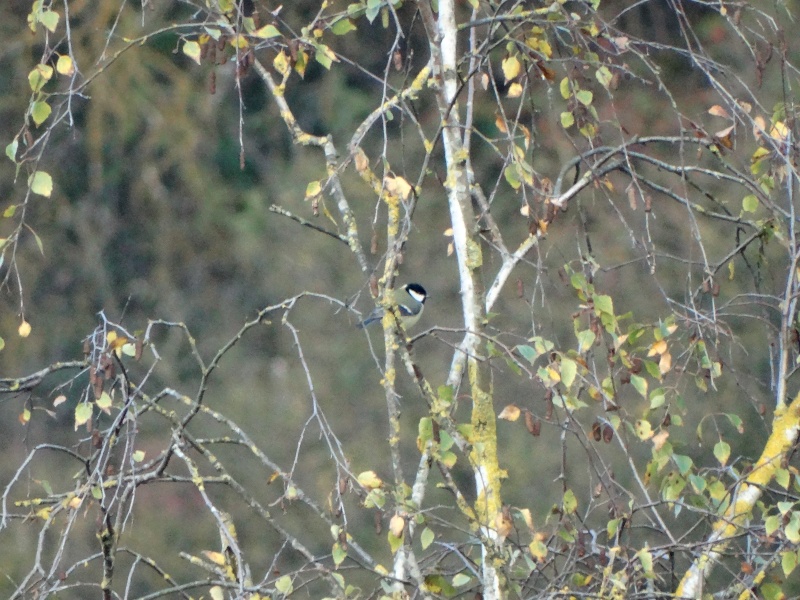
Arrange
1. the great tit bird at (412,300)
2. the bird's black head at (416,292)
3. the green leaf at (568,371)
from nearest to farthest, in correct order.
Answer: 1. the green leaf at (568,371)
2. the great tit bird at (412,300)
3. the bird's black head at (416,292)

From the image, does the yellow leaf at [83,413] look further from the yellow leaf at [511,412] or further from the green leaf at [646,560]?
the green leaf at [646,560]

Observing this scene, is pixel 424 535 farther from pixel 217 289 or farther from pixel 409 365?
pixel 217 289

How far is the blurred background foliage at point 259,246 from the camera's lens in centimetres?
490

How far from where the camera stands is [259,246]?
5.56m

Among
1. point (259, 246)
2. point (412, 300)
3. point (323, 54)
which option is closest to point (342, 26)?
point (323, 54)

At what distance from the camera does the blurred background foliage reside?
4.90 metres

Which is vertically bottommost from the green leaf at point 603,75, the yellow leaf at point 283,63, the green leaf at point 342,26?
the yellow leaf at point 283,63

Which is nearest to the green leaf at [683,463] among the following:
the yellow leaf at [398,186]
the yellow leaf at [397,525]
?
the yellow leaf at [397,525]

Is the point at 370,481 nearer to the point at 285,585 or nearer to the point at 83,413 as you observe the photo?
the point at 285,585

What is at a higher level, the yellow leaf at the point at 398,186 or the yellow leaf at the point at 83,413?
the yellow leaf at the point at 398,186

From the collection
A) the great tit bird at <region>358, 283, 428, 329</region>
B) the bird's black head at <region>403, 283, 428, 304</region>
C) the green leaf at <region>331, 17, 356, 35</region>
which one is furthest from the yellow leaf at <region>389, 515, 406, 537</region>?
the bird's black head at <region>403, 283, 428, 304</region>

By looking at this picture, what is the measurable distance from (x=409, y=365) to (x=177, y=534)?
4.38m

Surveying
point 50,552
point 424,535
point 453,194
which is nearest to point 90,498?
point 424,535

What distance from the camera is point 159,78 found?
18.6ft
